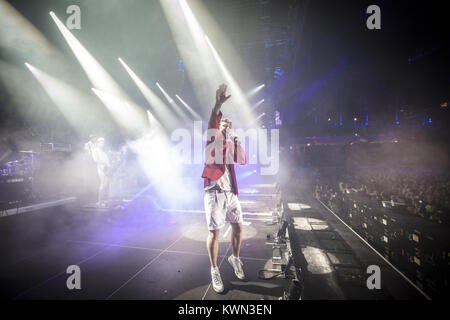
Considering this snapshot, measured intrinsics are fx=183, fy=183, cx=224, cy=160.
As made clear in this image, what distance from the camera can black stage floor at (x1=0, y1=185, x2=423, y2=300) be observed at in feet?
7.91

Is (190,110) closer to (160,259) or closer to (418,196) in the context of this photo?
(160,259)

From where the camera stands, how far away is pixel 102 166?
6133 millimetres

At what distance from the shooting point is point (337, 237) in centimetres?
397

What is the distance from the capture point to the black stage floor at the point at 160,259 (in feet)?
7.91

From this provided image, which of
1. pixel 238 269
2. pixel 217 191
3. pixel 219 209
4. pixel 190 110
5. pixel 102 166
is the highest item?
pixel 190 110

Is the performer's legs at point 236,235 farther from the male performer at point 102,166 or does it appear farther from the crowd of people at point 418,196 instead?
the crowd of people at point 418,196

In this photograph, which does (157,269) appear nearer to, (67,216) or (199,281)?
(199,281)

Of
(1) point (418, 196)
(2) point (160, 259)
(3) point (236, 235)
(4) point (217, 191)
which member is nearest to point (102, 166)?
(2) point (160, 259)

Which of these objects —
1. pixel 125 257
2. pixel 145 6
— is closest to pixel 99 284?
pixel 125 257

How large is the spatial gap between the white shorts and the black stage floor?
0.87 metres

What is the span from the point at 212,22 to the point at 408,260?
10646 mm

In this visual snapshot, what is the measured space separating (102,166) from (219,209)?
5434 millimetres

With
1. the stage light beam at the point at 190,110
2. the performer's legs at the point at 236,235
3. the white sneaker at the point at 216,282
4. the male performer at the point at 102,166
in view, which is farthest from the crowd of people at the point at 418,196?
the stage light beam at the point at 190,110

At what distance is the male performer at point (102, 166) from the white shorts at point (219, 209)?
16.3ft
